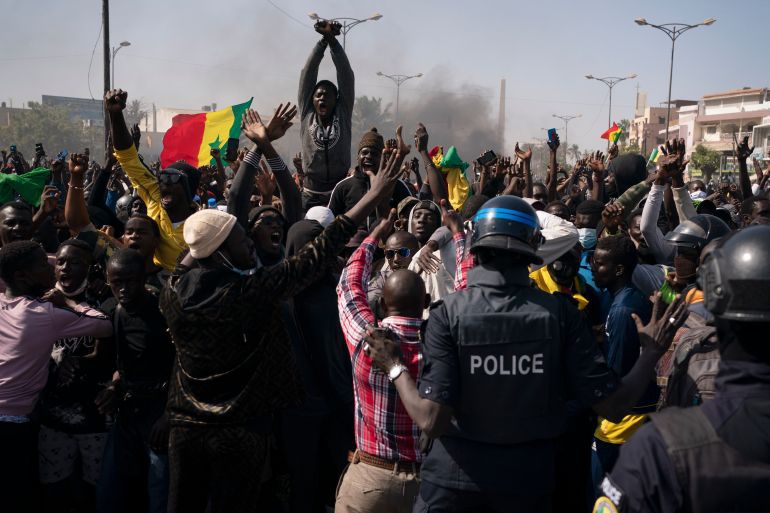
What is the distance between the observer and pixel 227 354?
348 cm

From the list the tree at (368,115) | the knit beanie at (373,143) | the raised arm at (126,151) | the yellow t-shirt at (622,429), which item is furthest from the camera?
the tree at (368,115)

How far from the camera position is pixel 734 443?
179 cm

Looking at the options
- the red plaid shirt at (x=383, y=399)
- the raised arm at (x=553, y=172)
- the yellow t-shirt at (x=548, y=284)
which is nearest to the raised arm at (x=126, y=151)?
the red plaid shirt at (x=383, y=399)

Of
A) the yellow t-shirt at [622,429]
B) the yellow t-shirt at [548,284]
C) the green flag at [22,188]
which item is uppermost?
the green flag at [22,188]

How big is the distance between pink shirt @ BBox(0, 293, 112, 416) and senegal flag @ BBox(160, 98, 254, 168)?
7.43 meters

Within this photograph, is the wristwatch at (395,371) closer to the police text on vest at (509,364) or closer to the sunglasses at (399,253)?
the police text on vest at (509,364)

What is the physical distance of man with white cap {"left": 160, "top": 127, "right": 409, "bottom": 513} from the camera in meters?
3.44

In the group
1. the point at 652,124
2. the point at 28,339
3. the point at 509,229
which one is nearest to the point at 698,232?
the point at 509,229

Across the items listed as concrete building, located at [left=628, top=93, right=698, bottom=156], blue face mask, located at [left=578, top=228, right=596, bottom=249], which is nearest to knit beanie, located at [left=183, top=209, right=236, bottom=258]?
blue face mask, located at [left=578, top=228, right=596, bottom=249]

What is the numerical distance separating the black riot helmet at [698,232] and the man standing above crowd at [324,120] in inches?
138

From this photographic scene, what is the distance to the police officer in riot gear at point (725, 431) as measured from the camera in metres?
1.77

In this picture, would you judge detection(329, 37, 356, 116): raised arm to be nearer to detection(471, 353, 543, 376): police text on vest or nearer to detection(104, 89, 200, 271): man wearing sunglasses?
detection(104, 89, 200, 271): man wearing sunglasses

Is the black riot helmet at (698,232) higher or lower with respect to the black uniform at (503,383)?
higher

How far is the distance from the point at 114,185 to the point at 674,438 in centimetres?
1001
